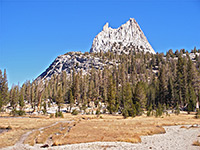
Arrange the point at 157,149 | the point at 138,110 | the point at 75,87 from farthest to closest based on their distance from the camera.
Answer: the point at 75,87
the point at 138,110
the point at 157,149

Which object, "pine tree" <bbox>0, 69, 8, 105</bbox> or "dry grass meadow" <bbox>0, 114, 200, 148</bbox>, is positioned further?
"pine tree" <bbox>0, 69, 8, 105</bbox>

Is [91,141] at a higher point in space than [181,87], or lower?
lower

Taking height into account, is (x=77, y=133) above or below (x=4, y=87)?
below

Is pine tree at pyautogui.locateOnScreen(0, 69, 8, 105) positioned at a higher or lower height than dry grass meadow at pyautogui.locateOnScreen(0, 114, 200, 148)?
higher

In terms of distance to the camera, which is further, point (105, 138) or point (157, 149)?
point (105, 138)

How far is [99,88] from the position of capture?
409 ft

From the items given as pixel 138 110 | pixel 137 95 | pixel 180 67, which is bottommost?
pixel 138 110

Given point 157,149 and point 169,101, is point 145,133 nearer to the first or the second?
point 157,149

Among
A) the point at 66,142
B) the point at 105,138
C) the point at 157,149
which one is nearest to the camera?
the point at 157,149

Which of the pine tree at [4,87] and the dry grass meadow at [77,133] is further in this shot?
the pine tree at [4,87]

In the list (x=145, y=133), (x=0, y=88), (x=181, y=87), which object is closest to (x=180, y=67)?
(x=181, y=87)

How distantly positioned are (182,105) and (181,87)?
9455mm

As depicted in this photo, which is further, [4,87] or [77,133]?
[4,87]

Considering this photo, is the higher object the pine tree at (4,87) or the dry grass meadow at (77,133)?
the pine tree at (4,87)
